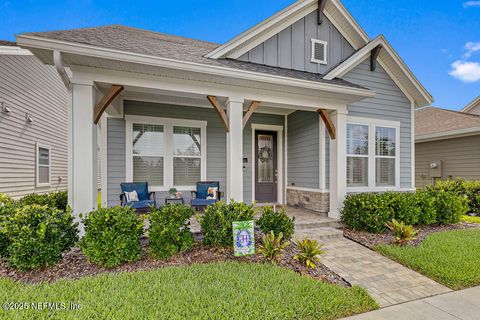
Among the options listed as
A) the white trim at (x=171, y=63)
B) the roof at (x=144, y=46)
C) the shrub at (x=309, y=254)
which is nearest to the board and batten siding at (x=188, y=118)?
the roof at (x=144, y=46)

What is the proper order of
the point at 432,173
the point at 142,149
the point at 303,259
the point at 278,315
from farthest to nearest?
the point at 432,173 < the point at 142,149 < the point at 303,259 < the point at 278,315

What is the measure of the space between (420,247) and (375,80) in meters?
4.75

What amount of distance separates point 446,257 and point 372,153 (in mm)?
3288

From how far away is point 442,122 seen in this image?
10.5 metres

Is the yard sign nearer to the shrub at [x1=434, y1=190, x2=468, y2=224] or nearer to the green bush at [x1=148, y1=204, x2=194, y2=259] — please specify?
the green bush at [x1=148, y1=204, x2=194, y2=259]

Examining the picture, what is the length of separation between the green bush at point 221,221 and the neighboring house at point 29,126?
20.2 feet

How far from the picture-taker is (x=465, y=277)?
3.15 meters

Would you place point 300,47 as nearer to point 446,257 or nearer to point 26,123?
point 446,257

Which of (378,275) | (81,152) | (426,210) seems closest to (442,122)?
(426,210)

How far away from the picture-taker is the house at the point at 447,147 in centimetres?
894

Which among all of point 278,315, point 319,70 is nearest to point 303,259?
point 278,315

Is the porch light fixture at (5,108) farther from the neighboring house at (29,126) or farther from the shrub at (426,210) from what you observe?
the shrub at (426,210)

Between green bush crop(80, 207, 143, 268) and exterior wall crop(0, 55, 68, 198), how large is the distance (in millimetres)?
5123

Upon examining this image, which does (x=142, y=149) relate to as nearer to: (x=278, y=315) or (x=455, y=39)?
(x=278, y=315)
